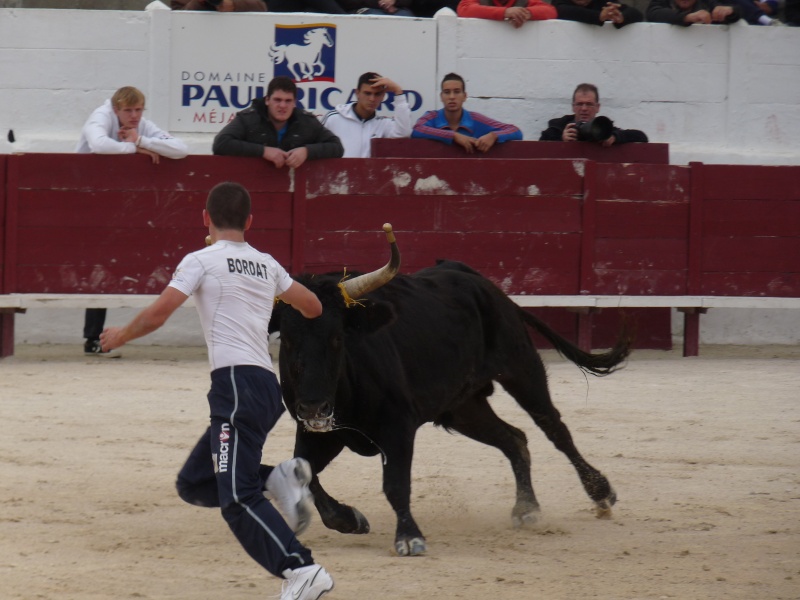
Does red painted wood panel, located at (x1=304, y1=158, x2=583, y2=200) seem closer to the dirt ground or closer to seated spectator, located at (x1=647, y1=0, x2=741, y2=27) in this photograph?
the dirt ground

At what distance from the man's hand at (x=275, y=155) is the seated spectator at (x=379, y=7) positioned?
5.81 ft

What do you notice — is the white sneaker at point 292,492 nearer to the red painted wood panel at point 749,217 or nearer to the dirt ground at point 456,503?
the dirt ground at point 456,503

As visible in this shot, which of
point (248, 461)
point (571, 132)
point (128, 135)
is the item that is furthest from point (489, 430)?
point (571, 132)

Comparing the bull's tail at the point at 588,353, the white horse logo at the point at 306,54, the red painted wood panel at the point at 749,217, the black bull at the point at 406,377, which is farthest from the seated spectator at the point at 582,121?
the black bull at the point at 406,377

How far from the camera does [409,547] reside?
364cm

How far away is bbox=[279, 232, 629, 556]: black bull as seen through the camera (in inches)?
141

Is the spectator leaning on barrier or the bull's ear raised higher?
the spectator leaning on barrier

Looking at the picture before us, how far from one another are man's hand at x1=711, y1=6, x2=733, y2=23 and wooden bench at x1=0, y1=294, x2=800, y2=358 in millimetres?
2031

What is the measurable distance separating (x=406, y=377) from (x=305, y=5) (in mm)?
5656

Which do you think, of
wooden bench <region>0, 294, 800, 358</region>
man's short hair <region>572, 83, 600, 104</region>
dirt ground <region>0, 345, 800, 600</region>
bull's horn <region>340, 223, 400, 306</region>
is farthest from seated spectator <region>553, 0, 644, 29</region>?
bull's horn <region>340, 223, 400, 306</region>

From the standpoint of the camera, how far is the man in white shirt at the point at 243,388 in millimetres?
2982

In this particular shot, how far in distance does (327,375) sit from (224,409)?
0.52m

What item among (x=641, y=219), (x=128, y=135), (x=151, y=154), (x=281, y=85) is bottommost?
(x=641, y=219)

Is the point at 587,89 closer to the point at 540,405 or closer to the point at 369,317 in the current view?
the point at 540,405
